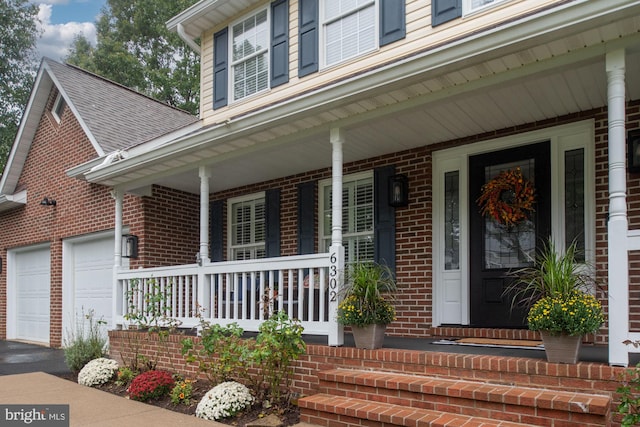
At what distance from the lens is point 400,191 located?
22.1 ft

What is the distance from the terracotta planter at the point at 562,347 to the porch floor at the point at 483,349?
0.78 feet

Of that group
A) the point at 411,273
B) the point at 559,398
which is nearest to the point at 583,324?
the point at 559,398

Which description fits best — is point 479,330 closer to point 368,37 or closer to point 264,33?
point 368,37

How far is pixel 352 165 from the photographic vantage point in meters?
7.44

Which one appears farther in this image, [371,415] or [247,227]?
[247,227]

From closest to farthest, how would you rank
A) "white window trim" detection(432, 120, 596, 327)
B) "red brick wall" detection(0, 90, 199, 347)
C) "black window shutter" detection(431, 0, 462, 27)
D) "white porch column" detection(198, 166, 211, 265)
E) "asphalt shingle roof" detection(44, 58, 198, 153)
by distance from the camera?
"white window trim" detection(432, 120, 596, 327), "black window shutter" detection(431, 0, 462, 27), "white porch column" detection(198, 166, 211, 265), "red brick wall" detection(0, 90, 199, 347), "asphalt shingle roof" detection(44, 58, 198, 153)

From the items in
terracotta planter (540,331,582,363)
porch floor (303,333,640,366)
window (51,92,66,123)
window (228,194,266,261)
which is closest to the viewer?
terracotta planter (540,331,582,363)

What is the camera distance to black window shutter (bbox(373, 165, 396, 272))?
6.85 meters

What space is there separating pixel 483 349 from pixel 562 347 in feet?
3.57

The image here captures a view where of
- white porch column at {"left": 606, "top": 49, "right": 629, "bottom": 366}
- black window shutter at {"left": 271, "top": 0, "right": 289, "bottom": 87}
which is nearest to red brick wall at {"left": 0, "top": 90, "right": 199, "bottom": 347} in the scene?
black window shutter at {"left": 271, "top": 0, "right": 289, "bottom": 87}

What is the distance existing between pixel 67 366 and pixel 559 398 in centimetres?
712

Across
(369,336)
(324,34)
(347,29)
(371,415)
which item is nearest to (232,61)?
(324,34)

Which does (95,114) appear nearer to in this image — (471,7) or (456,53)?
(471,7)

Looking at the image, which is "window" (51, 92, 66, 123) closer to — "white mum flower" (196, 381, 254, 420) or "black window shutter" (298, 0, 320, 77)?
"black window shutter" (298, 0, 320, 77)
